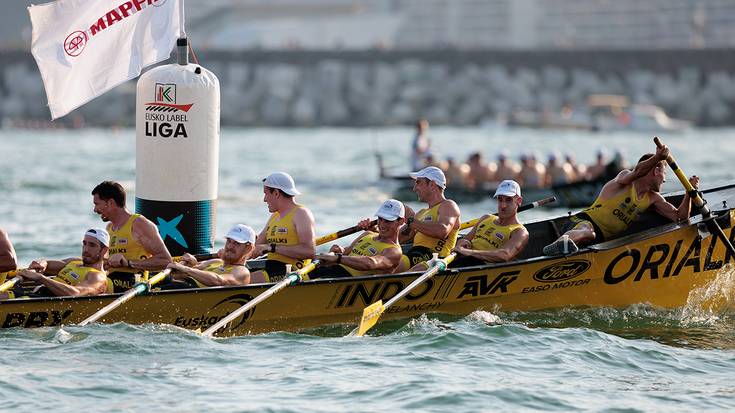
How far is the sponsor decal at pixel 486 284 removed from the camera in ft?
45.0

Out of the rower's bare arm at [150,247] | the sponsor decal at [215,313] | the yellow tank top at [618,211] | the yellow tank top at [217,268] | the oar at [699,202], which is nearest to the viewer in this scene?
the sponsor decal at [215,313]

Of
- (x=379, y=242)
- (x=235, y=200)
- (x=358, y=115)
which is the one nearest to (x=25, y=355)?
(x=379, y=242)

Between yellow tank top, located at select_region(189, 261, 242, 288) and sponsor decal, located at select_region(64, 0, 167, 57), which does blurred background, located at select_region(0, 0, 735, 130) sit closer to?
sponsor decal, located at select_region(64, 0, 167, 57)

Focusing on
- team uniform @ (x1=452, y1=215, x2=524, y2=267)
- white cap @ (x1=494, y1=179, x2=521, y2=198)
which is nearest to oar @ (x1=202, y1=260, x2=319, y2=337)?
team uniform @ (x1=452, y1=215, x2=524, y2=267)

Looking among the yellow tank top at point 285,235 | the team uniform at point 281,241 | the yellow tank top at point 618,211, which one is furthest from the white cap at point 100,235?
the yellow tank top at point 618,211

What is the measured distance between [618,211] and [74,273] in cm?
600

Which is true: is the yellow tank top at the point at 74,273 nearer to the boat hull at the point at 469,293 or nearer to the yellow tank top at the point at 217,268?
the boat hull at the point at 469,293

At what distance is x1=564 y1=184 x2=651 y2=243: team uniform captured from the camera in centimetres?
1474

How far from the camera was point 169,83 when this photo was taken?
581 inches

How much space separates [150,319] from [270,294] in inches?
46.0

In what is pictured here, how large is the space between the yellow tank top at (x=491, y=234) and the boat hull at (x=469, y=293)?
1.78 ft

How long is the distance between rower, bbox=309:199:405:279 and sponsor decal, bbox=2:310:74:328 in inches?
111

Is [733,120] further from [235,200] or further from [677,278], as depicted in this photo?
[677,278]

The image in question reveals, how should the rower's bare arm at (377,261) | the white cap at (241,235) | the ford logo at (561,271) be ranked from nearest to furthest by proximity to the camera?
the white cap at (241,235) < the rower's bare arm at (377,261) < the ford logo at (561,271)
